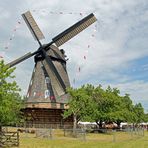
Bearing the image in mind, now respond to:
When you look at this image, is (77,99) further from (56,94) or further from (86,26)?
(86,26)

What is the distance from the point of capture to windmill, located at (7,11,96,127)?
58.4 m

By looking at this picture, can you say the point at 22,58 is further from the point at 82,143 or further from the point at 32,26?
the point at 82,143

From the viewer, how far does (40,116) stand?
58.4 m

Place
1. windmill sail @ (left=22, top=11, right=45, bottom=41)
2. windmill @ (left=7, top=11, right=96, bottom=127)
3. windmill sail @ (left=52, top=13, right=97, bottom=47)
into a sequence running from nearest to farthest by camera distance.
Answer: windmill @ (left=7, top=11, right=96, bottom=127) → windmill sail @ (left=52, top=13, right=97, bottom=47) → windmill sail @ (left=22, top=11, right=45, bottom=41)

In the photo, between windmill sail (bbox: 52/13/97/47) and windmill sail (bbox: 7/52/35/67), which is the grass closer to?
windmill sail (bbox: 7/52/35/67)

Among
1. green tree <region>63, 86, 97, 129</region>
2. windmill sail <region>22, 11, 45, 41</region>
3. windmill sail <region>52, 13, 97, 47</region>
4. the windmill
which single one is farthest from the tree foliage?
windmill sail <region>22, 11, 45, 41</region>

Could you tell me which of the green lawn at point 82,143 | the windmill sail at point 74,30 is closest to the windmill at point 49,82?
the windmill sail at point 74,30

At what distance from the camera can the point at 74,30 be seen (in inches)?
2368

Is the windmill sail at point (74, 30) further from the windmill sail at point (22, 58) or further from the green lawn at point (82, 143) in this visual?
the green lawn at point (82, 143)

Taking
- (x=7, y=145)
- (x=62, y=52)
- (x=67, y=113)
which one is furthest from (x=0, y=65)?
(x=62, y=52)

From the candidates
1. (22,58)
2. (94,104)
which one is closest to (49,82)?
(22,58)

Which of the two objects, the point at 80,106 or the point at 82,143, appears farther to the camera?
the point at 80,106

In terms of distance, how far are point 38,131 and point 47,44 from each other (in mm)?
20385

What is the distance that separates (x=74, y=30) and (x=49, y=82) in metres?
9.86
